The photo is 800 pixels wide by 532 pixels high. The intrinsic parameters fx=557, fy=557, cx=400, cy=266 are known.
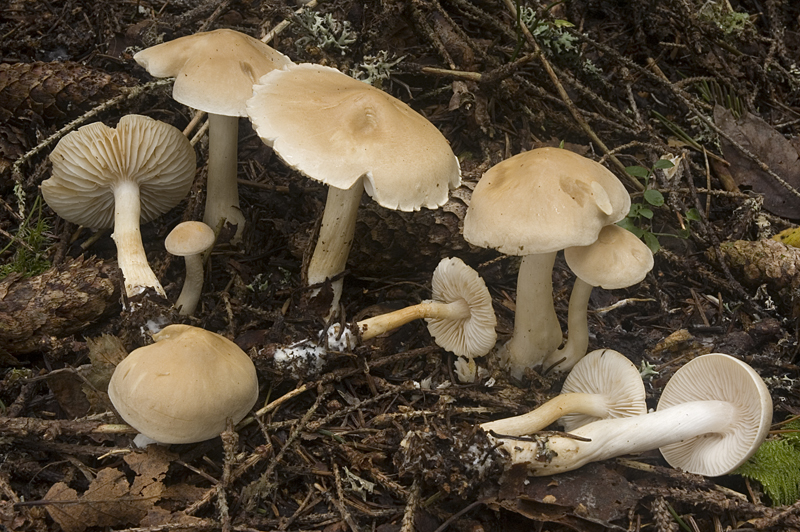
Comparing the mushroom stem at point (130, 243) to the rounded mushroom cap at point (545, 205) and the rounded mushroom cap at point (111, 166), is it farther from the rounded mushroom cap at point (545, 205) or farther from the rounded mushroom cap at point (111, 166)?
the rounded mushroom cap at point (545, 205)

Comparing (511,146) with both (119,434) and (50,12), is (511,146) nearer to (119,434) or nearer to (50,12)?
(119,434)

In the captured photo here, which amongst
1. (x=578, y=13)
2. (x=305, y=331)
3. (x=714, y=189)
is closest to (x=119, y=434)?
(x=305, y=331)

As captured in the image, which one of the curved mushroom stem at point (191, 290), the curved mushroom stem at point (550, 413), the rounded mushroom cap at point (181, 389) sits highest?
the rounded mushroom cap at point (181, 389)

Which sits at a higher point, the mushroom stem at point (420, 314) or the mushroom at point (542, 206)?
Answer: the mushroom at point (542, 206)

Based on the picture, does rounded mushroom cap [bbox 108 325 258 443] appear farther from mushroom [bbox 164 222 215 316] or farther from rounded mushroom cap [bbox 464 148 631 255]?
rounded mushroom cap [bbox 464 148 631 255]

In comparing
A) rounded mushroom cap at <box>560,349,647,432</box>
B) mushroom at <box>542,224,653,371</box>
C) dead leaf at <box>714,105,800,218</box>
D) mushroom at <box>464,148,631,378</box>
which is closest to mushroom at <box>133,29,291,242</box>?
mushroom at <box>464,148,631,378</box>

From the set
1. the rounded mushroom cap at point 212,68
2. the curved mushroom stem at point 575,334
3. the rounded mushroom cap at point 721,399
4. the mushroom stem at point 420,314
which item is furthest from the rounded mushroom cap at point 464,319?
the rounded mushroom cap at point 212,68
